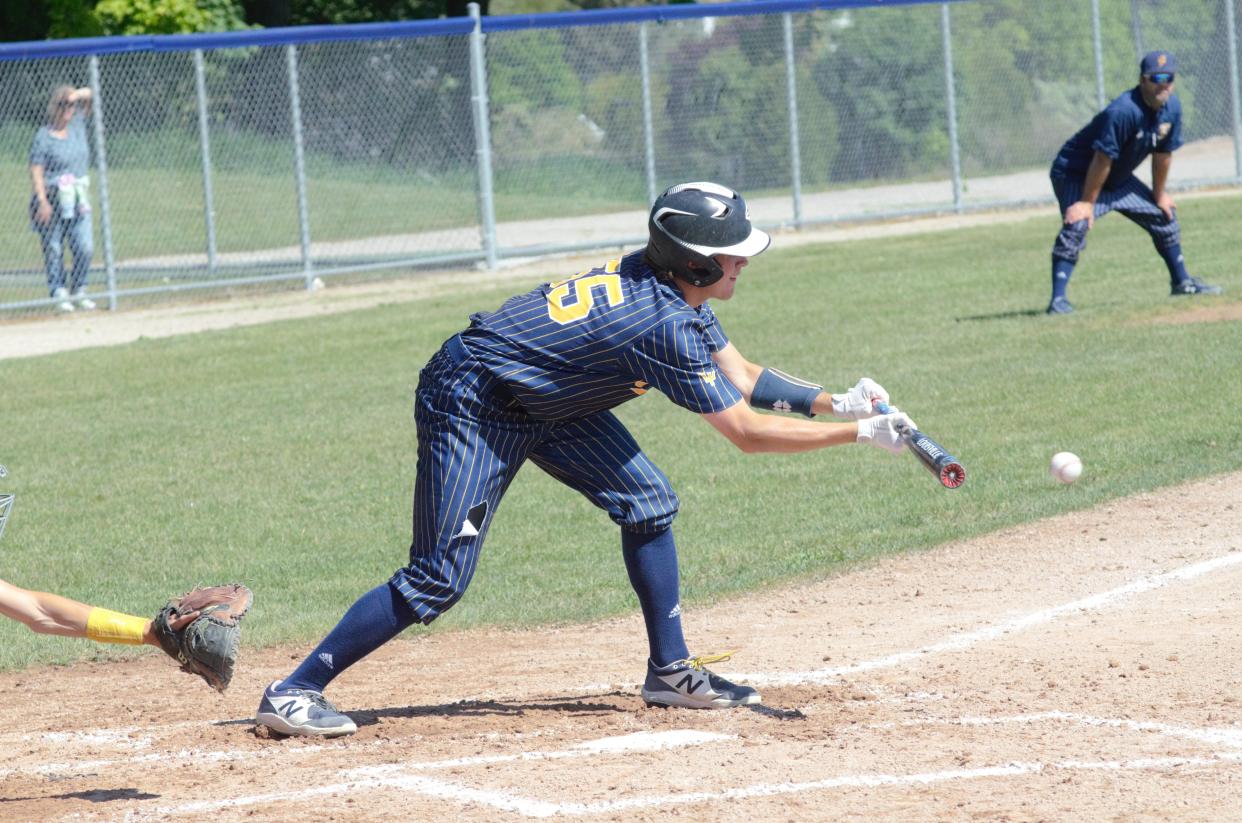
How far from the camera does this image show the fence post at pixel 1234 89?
23.6 metres

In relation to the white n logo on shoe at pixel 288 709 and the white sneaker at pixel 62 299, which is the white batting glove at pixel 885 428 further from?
the white sneaker at pixel 62 299

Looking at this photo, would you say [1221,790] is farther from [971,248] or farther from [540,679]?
[971,248]

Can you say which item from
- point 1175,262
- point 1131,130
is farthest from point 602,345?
point 1175,262

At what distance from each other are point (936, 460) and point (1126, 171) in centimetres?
965

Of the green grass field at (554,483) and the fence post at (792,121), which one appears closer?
the green grass field at (554,483)

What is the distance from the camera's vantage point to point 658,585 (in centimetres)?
567

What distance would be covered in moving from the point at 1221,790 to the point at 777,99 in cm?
1786

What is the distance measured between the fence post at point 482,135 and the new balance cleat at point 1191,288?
27.2 ft

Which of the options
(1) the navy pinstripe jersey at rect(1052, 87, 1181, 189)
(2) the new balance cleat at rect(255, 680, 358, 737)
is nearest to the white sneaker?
(1) the navy pinstripe jersey at rect(1052, 87, 1181, 189)

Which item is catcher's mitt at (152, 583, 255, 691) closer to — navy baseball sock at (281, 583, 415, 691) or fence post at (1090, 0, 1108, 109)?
navy baseball sock at (281, 583, 415, 691)

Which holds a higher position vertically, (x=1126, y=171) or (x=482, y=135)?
(x=482, y=135)

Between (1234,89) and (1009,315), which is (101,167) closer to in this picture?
(1009,315)

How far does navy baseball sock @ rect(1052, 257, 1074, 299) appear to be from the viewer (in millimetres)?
13878

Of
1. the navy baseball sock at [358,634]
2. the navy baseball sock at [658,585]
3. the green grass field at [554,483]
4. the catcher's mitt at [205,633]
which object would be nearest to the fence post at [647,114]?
the green grass field at [554,483]
